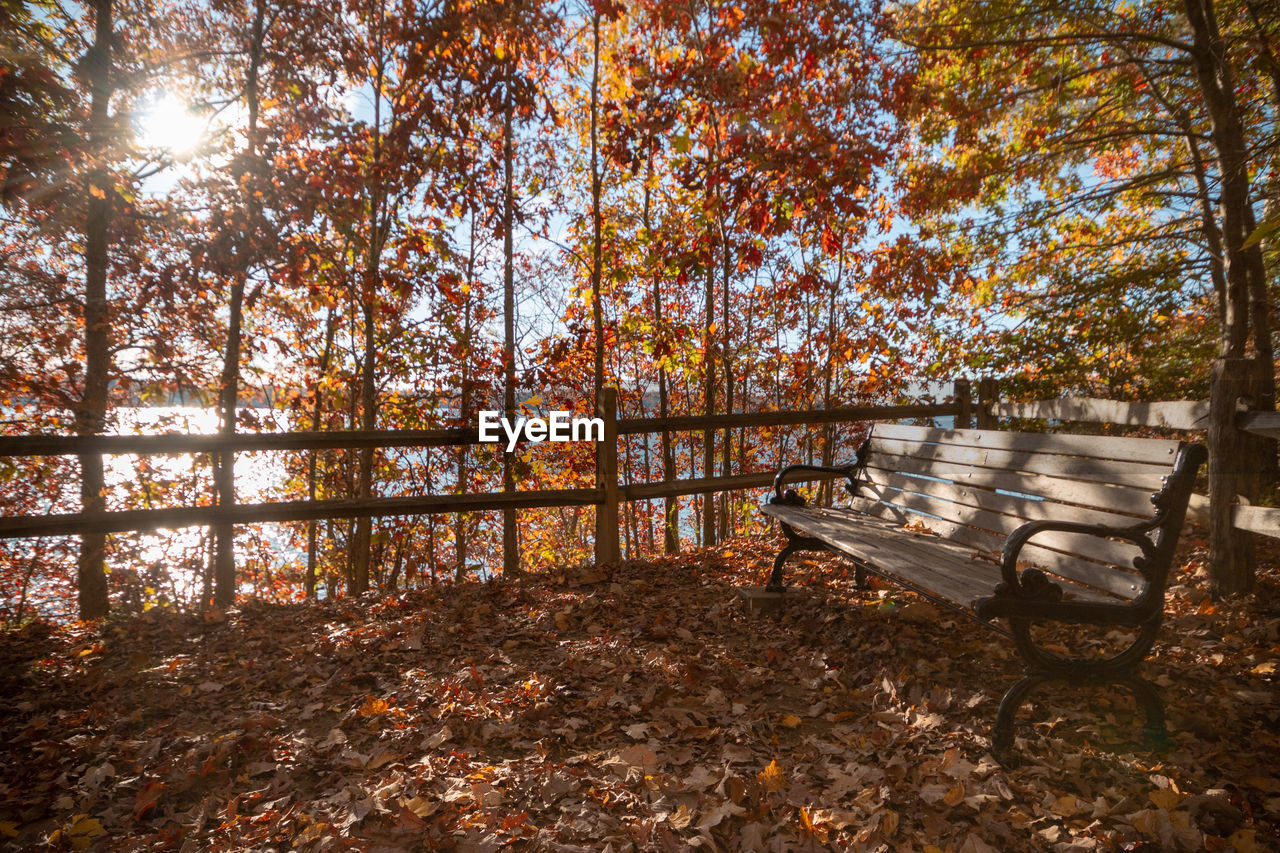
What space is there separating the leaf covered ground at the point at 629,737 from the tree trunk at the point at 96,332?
2.70 metres

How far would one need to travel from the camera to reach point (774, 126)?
5824 millimetres

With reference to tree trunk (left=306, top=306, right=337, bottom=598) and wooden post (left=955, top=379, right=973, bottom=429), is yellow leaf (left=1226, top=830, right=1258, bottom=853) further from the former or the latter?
tree trunk (left=306, top=306, right=337, bottom=598)

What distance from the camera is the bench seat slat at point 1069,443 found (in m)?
2.20

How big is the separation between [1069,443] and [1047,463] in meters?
0.14

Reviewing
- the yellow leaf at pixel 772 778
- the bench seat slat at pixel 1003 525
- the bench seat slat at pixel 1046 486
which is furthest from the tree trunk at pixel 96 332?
the bench seat slat at pixel 1046 486

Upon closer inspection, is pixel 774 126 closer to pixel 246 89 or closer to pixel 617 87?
pixel 617 87

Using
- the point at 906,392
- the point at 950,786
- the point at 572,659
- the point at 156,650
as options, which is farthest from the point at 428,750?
the point at 906,392

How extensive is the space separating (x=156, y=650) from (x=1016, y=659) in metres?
4.74

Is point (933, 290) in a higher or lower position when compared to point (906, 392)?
higher

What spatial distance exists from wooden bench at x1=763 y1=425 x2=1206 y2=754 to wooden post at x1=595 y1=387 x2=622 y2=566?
1.59 metres

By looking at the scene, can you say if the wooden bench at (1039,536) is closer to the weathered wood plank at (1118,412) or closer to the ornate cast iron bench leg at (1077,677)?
the ornate cast iron bench leg at (1077,677)

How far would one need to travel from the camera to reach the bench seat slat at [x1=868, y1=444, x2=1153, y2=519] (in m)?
2.24

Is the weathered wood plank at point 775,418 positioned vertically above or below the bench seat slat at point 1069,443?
above

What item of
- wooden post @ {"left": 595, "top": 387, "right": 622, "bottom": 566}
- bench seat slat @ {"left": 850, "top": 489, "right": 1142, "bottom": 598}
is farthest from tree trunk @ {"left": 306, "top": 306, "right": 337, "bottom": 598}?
bench seat slat @ {"left": 850, "top": 489, "right": 1142, "bottom": 598}
